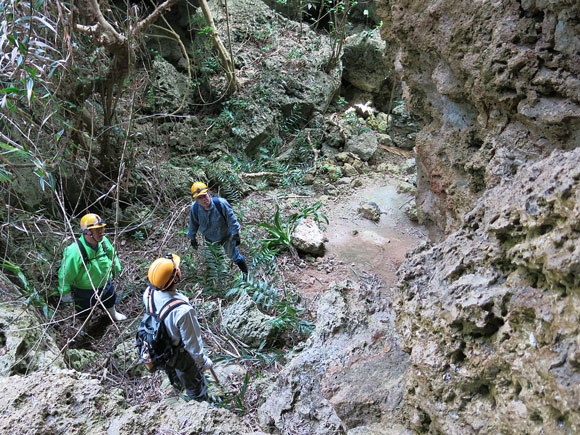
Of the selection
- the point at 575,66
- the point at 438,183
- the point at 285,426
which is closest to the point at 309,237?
the point at 438,183

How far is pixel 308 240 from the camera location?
5.86 metres

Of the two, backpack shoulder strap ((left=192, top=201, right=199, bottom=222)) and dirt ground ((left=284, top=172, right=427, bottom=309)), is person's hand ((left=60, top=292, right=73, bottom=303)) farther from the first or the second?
dirt ground ((left=284, top=172, right=427, bottom=309))

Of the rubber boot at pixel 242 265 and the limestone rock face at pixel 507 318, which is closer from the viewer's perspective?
the limestone rock face at pixel 507 318

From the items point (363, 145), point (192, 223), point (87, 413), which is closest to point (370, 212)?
point (363, 145)

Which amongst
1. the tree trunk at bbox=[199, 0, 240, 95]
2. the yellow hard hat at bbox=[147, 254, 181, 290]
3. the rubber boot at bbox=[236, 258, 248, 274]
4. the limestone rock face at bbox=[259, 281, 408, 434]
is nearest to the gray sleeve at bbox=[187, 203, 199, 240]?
the rubber boot at bbox=[236, 258, 248, 274]

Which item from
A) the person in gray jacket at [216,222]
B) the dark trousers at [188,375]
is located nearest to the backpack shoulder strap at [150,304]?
the dark trousers at [188,375]

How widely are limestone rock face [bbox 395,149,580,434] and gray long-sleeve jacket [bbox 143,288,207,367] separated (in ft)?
5.12

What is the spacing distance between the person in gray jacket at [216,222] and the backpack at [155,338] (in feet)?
6.46

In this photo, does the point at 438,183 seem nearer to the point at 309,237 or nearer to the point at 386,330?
the point at 386,330

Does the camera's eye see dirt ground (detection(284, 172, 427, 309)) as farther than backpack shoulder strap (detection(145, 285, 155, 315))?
Yes

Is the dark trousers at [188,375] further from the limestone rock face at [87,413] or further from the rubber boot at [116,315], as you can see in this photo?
the rubber boot at [116,315]

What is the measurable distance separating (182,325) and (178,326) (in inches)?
1.2

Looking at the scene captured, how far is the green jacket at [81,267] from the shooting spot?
3730 millimetres

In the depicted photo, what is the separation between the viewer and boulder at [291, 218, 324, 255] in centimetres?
584
